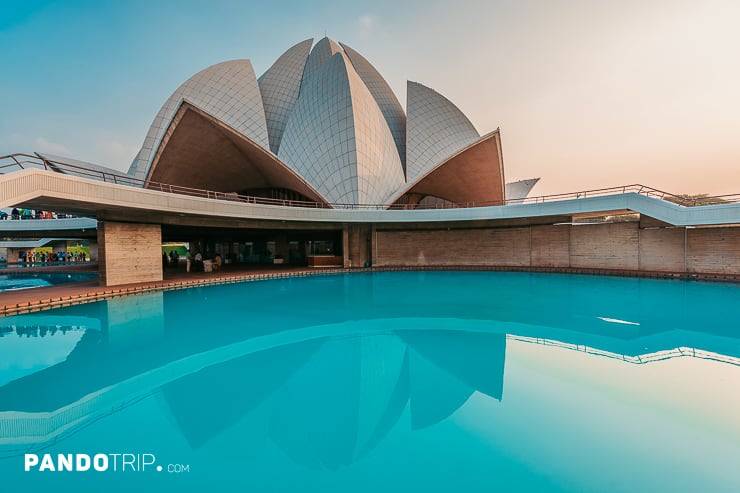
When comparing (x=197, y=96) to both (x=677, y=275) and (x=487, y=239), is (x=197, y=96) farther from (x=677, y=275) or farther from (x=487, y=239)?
(x=677, y=275)

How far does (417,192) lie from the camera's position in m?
28.2

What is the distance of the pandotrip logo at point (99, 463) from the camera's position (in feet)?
9.48

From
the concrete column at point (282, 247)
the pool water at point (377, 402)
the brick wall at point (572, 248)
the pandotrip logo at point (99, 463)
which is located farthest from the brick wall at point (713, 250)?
the concrete column at point (282, 247)

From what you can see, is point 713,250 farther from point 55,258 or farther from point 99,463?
point 55,258

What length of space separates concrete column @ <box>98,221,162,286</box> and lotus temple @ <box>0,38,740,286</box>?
0.19 ft

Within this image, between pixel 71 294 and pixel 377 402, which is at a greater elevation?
pixel 71 294

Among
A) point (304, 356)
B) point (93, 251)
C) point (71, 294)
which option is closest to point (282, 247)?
point (71, 294)

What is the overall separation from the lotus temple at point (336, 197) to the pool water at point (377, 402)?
6.83 meters

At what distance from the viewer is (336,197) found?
22.4 meters

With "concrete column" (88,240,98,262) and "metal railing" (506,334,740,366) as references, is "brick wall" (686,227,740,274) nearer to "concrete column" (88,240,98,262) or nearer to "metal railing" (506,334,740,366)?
"metal railing" (506,334,740,366)

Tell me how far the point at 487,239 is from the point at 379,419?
19371 mm

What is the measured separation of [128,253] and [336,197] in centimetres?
1284

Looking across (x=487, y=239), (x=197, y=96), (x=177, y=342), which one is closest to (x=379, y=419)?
(x=177, y=342)

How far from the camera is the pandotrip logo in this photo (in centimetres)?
289
